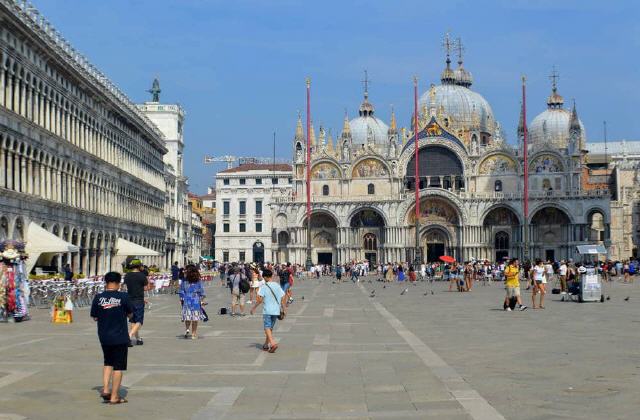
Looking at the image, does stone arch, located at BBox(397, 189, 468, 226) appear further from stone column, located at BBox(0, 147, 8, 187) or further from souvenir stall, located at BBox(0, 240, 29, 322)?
souvenir stall, located at BBox(0, 240, 29, 322)

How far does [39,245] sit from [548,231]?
69286 millimetres

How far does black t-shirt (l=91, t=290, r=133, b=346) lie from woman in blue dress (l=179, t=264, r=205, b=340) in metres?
8.36

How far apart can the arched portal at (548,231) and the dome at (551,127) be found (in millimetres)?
21183

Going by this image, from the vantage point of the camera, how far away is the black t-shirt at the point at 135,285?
20.4 meters

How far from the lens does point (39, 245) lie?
37844 mm

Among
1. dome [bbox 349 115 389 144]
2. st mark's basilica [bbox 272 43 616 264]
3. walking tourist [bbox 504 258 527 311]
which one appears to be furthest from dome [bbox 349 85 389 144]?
walking tourist [bbox 504 258 527 311]

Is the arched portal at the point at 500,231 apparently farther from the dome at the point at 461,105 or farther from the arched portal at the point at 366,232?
the dome at the point at 461,105

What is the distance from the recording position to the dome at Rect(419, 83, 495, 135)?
113 meters

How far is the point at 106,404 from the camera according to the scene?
11680mm

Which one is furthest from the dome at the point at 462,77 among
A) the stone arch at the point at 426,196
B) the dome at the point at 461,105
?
the stone arch at the point at 426,196

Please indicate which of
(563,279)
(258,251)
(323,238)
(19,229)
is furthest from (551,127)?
(19,229)

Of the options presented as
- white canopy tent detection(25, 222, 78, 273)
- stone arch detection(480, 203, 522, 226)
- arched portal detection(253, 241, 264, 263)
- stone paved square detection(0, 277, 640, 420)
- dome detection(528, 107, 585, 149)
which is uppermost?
dome detection(528, 107, 585, 149)

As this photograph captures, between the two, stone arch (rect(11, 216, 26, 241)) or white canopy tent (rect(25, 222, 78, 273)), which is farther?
stone arch (rect(11, 216, 26, 241))

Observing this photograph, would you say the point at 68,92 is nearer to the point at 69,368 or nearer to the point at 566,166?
→ the point at 69,368
